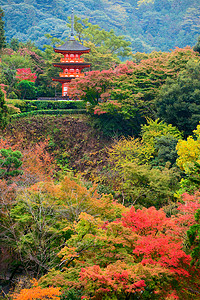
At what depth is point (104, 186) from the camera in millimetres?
19766

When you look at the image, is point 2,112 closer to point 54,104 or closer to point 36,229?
point 54,104

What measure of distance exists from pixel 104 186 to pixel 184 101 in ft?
24.8

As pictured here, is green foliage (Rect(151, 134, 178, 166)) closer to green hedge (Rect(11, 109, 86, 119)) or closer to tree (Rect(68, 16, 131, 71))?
green hedge (Rect(11, 109, 86, 119))

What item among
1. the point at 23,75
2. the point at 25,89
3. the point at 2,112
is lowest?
the point at 2,112

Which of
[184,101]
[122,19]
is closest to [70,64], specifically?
[184,101]

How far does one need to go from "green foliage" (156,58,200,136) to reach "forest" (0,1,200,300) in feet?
0.22

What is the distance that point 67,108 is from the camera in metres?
30.4

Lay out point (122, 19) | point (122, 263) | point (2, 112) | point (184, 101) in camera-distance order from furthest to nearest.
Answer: point (122, 19) → point (2, 112) → point (184, 101) → point (122, 263)

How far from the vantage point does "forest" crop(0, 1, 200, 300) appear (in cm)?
923

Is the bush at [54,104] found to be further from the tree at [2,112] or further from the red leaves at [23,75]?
the tree at [2,112]

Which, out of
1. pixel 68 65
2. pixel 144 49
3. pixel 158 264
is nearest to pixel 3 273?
pixel 158 264

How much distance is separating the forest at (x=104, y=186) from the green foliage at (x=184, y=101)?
0.22 feet

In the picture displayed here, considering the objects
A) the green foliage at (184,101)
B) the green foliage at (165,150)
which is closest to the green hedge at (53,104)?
the green foliage at (184,101)

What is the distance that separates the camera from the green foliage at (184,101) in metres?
21.0
